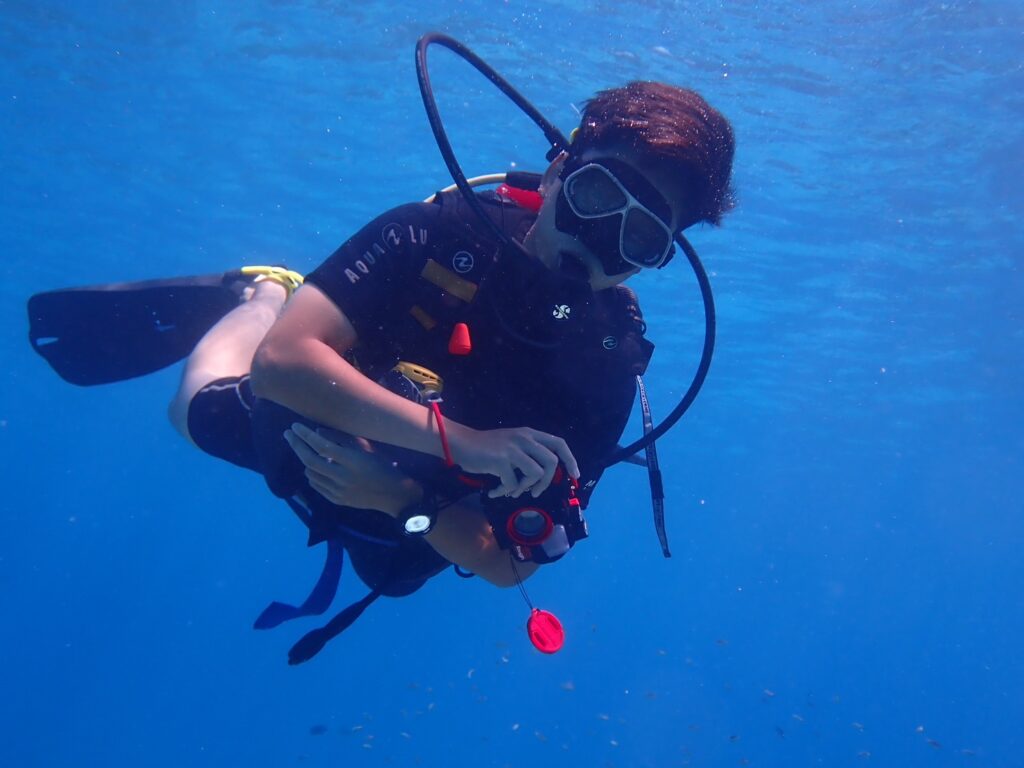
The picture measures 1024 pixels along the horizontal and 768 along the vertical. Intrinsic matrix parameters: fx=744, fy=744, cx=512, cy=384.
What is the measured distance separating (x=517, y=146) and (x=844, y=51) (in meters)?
6.93

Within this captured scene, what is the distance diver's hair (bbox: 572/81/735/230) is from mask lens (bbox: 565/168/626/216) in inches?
7.5

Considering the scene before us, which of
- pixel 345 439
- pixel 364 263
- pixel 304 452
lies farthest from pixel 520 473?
pixel 364 263

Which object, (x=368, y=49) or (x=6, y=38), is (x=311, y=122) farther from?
(x=6, y=38)

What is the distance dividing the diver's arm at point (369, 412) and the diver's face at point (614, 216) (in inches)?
35.5

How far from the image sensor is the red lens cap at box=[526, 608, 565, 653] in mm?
3525

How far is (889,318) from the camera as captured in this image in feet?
72.5

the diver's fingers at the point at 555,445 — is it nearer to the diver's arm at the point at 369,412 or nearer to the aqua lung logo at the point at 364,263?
the diver's arm at the point at 369,412

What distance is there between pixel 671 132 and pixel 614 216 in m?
0.42

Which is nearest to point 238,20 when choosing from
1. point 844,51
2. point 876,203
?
point 844,51

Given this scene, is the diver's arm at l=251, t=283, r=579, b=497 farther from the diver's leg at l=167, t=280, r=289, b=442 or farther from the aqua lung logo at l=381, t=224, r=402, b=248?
the diver's leg at l=167, t=280, r=289, b=442

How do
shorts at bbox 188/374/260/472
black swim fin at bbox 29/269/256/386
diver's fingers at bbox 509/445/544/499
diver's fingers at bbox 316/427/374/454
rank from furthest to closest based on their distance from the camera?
black swim fin at bbox 29/269/256/386 < shorts at bbox 188/374/260/472 < diver's fingers at bbox 316/427/374/454 < diver's fingers at bbox 509/445/544/499

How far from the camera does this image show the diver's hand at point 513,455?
279cm

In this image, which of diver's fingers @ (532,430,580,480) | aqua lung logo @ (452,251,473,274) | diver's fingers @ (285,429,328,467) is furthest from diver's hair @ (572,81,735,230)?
diver's fingers @ (285,429,328,467)

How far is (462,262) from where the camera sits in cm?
327
